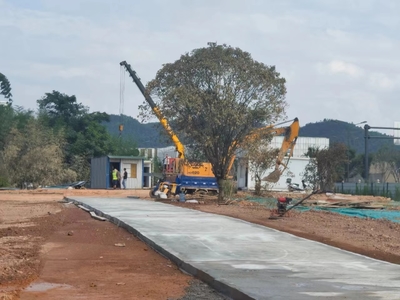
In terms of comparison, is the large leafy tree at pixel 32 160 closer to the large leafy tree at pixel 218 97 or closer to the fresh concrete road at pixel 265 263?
the large leafy tree at pixel 218 97

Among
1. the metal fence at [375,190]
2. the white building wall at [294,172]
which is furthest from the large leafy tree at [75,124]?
the metal fence at [375,190]

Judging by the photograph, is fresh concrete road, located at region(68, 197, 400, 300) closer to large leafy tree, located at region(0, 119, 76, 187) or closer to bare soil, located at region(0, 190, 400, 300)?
bare soil, located at region(0, 190, 400, 300)

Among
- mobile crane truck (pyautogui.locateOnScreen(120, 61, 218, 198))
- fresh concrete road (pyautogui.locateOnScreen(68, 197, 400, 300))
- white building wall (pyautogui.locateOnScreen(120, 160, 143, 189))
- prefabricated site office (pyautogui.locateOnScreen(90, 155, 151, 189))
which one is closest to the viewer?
fresh concrete road (pyautogui.locateOnScreen(68, 197, 400, 300))

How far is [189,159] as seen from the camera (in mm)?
39688

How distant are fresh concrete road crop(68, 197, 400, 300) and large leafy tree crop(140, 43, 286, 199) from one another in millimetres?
13906

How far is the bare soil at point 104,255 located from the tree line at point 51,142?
1400 inches

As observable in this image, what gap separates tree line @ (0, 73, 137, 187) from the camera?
62.3 metres

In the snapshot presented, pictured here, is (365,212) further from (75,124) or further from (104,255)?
(75,124)

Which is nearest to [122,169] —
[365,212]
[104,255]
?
[365,212]

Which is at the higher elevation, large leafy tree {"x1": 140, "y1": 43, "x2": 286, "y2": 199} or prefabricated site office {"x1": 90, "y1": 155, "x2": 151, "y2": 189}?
large leafy tree {"x1": 140, "y1": 43, "x2": 286, "y2": 199}

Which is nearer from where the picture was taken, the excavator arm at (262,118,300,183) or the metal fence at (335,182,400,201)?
the excavator arm at (262,118,300,183)

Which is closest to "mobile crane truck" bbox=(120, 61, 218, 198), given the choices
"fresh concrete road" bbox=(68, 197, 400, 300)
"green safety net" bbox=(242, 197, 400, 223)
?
"green safety net" bbox=(242, 197, 400, 223)

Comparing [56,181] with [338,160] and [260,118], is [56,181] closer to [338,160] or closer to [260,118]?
[338,160]

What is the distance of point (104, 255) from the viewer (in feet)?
50.9
